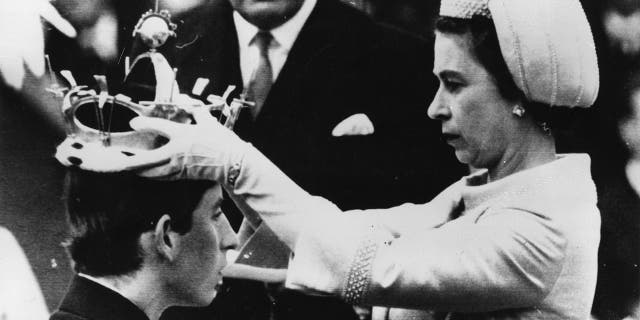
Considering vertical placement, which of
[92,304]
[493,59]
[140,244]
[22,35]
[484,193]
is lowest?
[92,304]

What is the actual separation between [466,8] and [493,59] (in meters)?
0.14

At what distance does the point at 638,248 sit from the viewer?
85.6 inches

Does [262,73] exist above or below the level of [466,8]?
below

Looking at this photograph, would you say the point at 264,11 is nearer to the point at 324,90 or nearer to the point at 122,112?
the point at 324,90

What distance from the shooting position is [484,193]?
1.81 meters

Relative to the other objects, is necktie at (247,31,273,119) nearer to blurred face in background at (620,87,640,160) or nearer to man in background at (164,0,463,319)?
man in background at (164,0,463,319)

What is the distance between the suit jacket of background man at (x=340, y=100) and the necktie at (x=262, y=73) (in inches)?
0.8

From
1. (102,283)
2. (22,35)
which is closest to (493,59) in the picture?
(102,283)

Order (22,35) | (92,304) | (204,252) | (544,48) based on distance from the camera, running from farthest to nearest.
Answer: (22,35)
(204,252)
(92,304)
(544,48)

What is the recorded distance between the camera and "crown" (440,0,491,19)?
1.70 meters

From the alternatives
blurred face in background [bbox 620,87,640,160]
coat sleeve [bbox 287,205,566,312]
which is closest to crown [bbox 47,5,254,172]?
coat sleeve [bbox 287,205,566,312]

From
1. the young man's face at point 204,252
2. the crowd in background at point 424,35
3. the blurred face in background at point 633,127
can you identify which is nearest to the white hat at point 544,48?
the crowd in background at point 424,35

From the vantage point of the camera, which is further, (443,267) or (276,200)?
(276,200)

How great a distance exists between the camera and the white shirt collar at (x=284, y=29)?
2.05m
